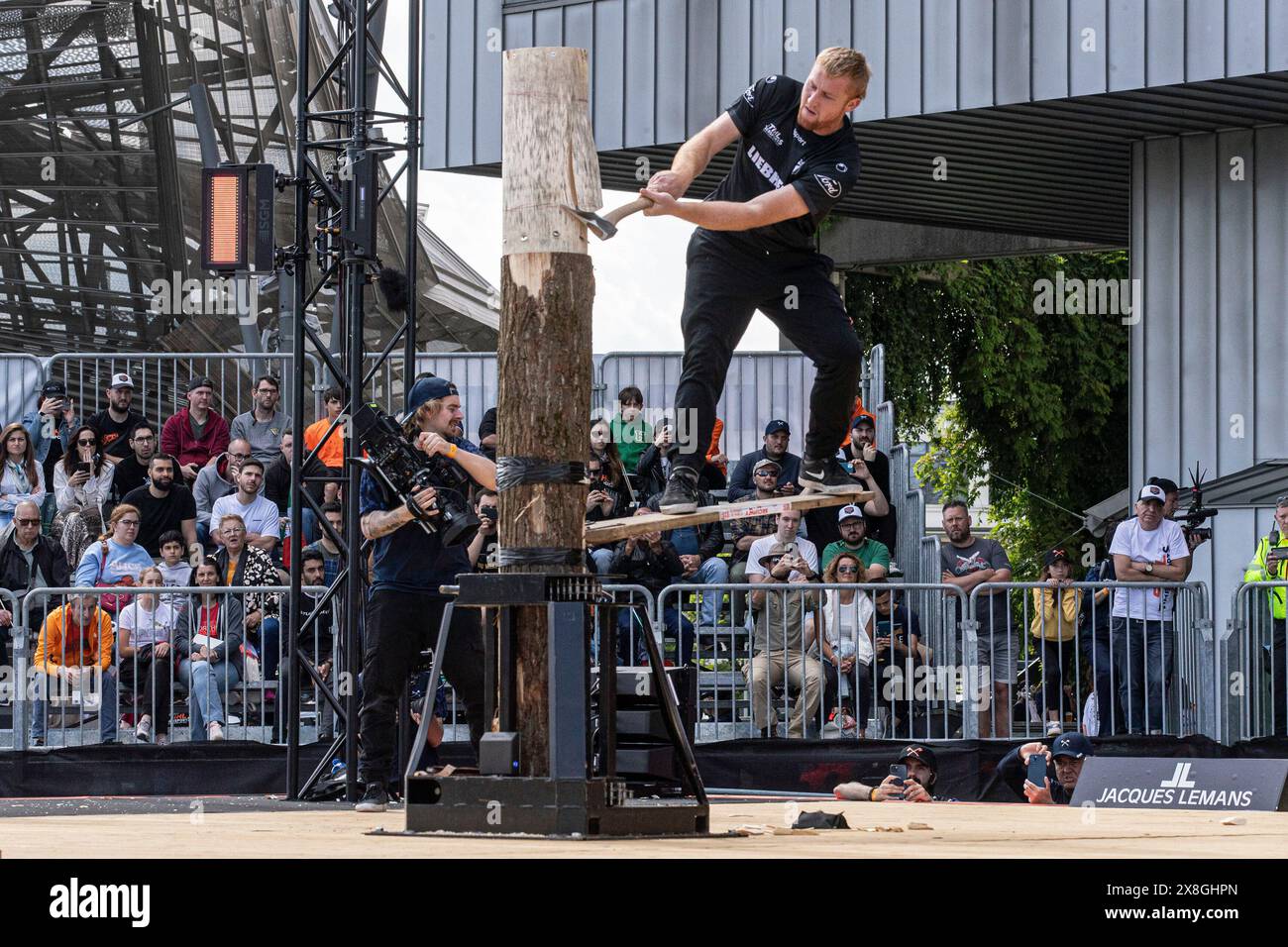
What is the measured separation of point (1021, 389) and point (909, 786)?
771 inches

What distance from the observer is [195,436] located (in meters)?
15.3

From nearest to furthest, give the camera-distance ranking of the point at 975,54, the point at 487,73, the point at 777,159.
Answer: the point at 777,159
the point at 975,54
the point at 487,73

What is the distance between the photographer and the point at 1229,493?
13.9 meters

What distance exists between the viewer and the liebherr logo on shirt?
698 cm

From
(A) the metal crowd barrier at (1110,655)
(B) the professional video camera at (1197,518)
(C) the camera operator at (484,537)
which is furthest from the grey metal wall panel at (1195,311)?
(C) the camera operator at (484,537)

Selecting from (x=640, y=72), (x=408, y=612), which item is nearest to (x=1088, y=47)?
(x=640, y=72)

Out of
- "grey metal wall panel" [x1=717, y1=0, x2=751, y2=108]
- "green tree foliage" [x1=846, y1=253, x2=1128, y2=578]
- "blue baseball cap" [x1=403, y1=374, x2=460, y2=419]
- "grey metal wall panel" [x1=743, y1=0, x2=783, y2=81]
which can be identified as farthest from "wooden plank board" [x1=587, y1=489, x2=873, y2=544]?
"green tree foliage" [x1=846, y1=253, x2=1128, y2=578]

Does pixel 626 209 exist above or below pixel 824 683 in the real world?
above

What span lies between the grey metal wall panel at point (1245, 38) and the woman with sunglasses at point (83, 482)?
29.7ft

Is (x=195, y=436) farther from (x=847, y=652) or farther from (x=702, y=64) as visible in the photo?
(x=847, y=652)

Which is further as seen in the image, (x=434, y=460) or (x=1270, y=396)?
(x=1270, y=396)

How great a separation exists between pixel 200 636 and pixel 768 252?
21.1 ft
